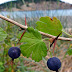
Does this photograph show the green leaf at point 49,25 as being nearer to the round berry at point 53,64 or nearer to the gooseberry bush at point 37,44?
the gooseberry bush at point 37,44

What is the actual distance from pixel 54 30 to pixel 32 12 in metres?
2.38

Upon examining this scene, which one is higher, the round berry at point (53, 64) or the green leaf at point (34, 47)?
the green leaf at point (34, 47)

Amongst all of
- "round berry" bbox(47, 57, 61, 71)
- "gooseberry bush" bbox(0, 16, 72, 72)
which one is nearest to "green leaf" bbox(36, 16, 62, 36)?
"gooseberry bush" bbox(0, 16, 72, 72)

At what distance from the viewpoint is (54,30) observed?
48 cm

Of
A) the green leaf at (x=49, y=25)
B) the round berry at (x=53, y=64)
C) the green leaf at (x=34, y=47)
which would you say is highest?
the green leaf at (x=49, y=25)

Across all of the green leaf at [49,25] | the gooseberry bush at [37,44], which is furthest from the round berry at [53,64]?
the green leaf at [49,25]

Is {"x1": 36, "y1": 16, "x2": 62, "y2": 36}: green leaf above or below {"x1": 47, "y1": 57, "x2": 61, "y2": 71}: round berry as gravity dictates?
above

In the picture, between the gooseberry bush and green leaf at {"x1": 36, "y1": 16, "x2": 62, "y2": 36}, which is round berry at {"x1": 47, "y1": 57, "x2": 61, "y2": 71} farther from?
green leaf at {"x1": 36, "y1": 16, "x2": 62, "y2": 36}

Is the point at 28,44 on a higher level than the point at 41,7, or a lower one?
higher

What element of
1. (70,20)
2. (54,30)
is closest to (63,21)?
(70,20)

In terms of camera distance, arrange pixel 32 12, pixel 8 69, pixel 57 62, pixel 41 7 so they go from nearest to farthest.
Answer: pixel 57 62
pixel 8 69
pixel 32 12
pixel 41 7

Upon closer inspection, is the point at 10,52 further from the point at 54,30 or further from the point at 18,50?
the point at 54,30

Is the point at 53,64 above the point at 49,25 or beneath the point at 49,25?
beneath

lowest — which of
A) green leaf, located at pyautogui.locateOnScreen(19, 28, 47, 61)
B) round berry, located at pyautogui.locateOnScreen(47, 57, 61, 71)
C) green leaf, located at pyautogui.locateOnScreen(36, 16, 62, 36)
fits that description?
round berry, located at pyautogui.locateOnScreen(47, 57, 61, 71)
